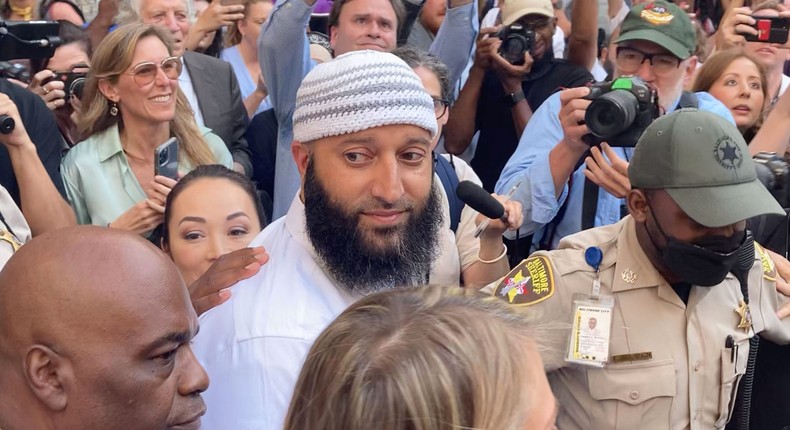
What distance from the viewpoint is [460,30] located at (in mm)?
4332

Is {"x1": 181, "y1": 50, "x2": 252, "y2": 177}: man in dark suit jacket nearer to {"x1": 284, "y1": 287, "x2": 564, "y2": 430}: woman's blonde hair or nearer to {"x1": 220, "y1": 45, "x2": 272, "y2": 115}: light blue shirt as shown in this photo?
{"x1": 220, "y1": 45, "x2": 272, "y2": 115}: light blue shirt

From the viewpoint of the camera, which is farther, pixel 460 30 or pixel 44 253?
pixel 460 30

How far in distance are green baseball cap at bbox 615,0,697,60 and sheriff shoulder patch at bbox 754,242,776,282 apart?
1.17 meters

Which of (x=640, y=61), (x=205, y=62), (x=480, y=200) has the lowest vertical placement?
(x=205, y=62)

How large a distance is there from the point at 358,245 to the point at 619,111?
1.47 meters

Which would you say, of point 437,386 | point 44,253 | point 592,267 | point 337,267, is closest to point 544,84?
point 592,267

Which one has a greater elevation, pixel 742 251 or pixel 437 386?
pixel 437 386

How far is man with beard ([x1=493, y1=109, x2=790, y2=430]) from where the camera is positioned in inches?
98.6

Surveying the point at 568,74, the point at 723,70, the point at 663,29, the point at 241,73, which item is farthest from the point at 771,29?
the point at 241,73

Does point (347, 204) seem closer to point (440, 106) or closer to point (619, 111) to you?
point (619, 111)

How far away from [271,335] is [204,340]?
209 millimetres

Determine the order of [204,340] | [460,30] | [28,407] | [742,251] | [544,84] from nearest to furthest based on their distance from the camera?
[28,407] → [204,340] → [742,251] → [460,30] → [544,84]

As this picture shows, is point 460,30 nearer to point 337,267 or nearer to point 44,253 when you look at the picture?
point 337,267

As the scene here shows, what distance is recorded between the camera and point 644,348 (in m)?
2.54
